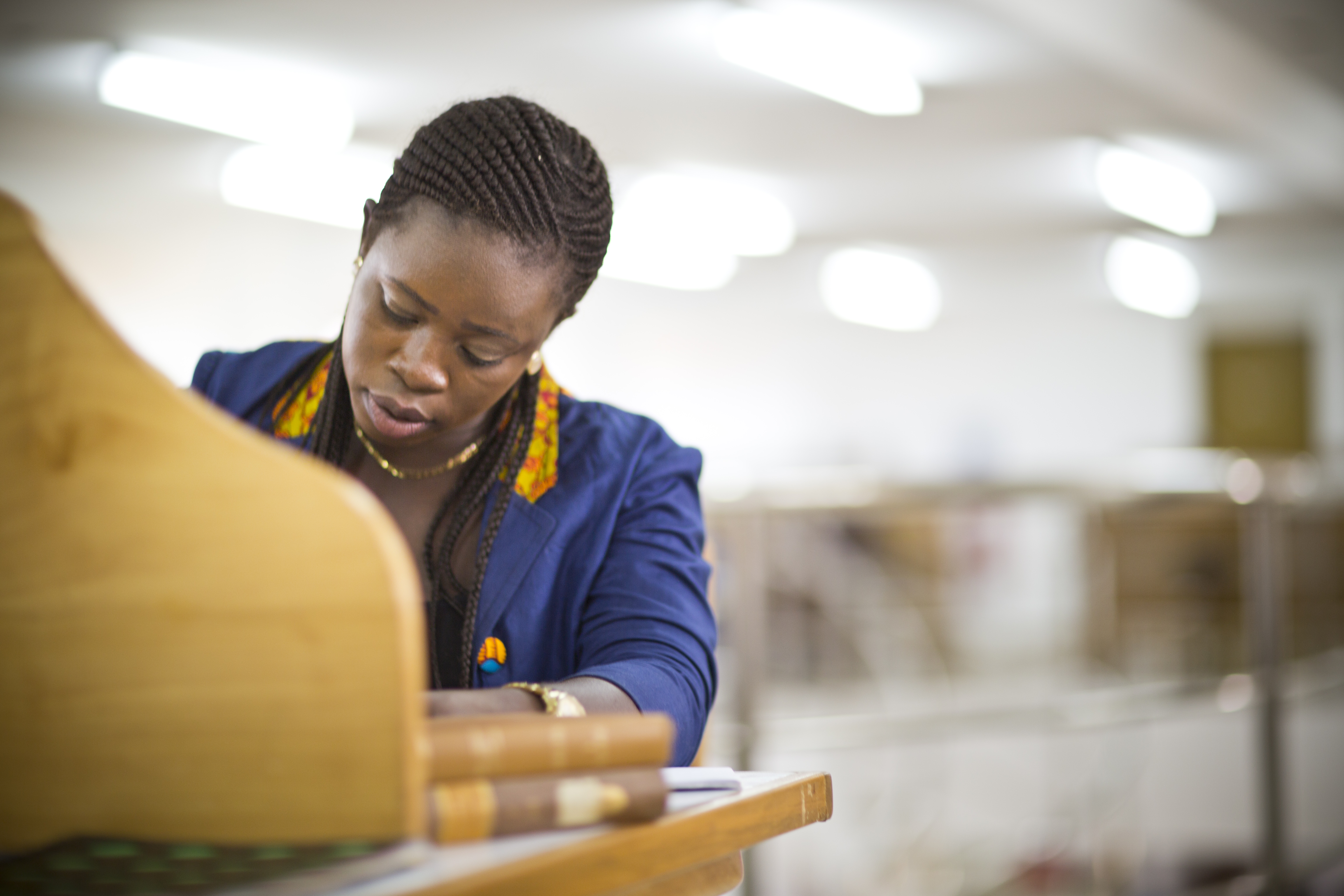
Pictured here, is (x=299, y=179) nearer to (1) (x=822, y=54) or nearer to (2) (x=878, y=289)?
(1) (x=822, y=54)

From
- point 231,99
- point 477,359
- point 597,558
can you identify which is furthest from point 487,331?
point 231,99

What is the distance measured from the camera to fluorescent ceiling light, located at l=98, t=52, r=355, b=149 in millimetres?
4457

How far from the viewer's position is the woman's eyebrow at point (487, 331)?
99 cm

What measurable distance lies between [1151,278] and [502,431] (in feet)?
27.2

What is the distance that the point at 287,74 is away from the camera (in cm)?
459

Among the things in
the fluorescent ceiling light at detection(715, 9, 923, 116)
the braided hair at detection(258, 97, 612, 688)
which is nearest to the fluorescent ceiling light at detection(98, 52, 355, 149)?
the fluorescent ceiling light at detection(715, 9, 923, 116)

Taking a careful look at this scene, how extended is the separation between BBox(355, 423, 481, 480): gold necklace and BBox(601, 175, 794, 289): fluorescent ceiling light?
4887 millimetres

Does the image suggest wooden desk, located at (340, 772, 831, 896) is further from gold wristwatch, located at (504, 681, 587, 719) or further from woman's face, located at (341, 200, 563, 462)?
woman's face, located at (341, 200, 563, 462)

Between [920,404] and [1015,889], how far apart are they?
689 cm

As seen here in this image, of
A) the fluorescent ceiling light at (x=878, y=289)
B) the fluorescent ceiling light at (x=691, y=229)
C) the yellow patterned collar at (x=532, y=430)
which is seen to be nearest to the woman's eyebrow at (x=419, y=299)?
the yellow patterned collar at (x=532, y=430)

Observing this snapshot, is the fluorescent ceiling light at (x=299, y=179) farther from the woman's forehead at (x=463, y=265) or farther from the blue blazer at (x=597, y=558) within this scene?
the woman's forehead at (x=463, y=265)

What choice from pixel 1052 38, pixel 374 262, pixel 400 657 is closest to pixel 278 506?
pixel 400 657

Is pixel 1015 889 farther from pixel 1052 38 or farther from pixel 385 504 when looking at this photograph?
pixel 385 504

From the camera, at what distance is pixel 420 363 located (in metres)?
0.99
